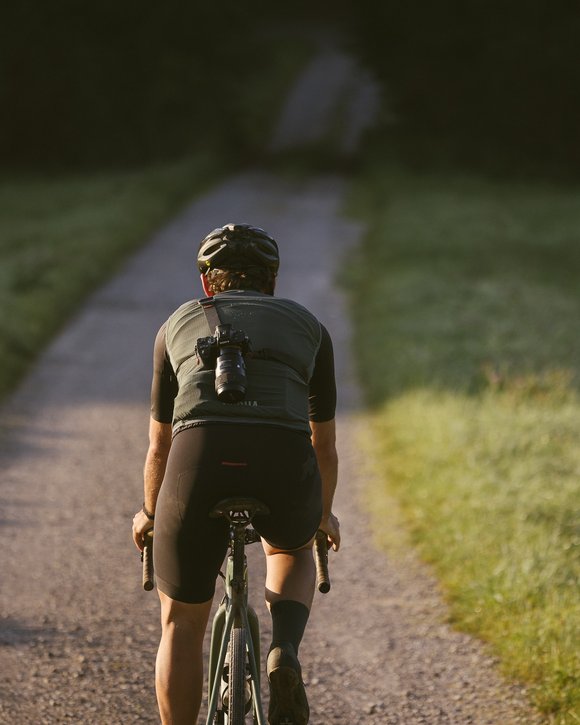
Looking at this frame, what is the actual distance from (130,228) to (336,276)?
5.18m

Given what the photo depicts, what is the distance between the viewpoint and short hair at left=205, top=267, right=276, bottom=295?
12.9 feet

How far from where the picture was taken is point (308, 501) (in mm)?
3582

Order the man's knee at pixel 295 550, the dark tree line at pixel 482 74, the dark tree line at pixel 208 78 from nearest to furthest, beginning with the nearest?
the man's knee at pixel 295 550
the dark tree line at pixel 482 74
the dark tree line at pixel 208 78

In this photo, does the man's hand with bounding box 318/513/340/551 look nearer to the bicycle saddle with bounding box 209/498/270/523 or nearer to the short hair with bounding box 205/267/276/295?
the bicycle saddle with bounding box 209/498/270/523

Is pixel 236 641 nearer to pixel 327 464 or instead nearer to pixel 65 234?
pixel 327 464

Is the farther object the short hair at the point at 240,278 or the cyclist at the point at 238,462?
the short hair at the point at 240,278

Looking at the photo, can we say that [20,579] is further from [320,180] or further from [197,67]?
[197,67]

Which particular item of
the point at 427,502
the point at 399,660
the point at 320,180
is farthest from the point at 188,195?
the point at 399,660

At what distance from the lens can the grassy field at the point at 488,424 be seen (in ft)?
19.0

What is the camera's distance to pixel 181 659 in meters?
3.65

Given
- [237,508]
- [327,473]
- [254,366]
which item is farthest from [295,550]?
[254,366]

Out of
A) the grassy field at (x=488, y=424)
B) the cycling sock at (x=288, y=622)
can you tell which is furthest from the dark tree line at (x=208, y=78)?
the cycling sock at (x=288, y=622)

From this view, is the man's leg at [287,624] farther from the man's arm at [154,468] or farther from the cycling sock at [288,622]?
the man's arm at [154,468]

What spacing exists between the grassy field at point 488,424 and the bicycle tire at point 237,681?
6.02ft
